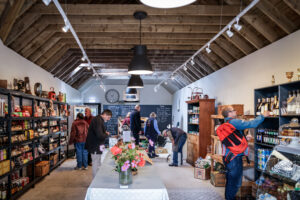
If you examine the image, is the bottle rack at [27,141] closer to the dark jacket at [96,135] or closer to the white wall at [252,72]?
the dark jacket at [96,135]

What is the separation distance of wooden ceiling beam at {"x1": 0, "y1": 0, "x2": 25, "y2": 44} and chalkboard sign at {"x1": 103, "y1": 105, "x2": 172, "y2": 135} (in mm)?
11001

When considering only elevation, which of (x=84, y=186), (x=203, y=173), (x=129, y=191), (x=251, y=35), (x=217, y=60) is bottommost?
(x=84, y=186)

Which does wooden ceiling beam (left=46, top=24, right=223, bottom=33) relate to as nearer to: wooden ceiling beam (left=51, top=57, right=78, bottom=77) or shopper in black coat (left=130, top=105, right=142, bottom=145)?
wooden ceiling beam (left=51, top=57, right=78, bottom=77)

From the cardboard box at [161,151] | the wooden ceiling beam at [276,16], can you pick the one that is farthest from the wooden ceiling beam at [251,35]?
the cardboard box at [161,151]

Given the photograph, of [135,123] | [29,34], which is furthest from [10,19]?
[135,123]

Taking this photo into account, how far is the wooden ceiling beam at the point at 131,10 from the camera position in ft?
16.5

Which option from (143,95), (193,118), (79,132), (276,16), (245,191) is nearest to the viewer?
(276,16)

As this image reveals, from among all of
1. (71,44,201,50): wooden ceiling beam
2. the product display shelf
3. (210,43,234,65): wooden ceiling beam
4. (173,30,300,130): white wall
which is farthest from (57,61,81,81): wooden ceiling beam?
the product display shelf

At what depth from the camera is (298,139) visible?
9.61 ft

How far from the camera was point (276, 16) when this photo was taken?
4582 millimetres

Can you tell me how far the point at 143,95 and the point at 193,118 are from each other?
7.59 m

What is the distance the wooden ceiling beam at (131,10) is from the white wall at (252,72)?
1124 mm

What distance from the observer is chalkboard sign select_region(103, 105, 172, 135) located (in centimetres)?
1596

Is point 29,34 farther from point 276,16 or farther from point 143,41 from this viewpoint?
point 276,16
